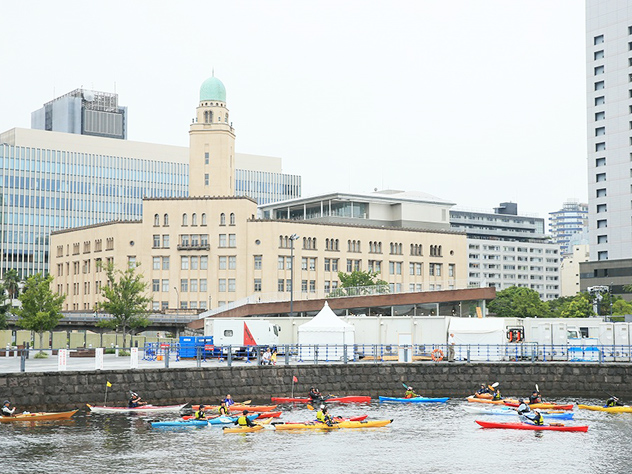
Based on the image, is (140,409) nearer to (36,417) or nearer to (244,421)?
(36,417)

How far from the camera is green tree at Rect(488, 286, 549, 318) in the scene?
13625cm

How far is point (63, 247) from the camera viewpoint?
149500mm

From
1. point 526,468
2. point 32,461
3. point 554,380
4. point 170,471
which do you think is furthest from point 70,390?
point 554,380

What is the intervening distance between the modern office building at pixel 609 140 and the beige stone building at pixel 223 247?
27.5 meters

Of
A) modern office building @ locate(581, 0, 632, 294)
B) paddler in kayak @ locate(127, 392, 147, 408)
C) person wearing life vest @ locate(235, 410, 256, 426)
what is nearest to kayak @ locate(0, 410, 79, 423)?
paddler in kayak @ locate(127, 392, 147, 408)

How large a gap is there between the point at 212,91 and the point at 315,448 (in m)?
108

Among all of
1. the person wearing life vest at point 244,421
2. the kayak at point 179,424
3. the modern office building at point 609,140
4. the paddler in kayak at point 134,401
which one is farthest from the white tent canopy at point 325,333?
the modern office building at point 609,140

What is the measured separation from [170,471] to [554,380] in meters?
32.2

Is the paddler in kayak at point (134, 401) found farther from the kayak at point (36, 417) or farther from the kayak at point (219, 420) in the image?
the kayak at point (219, 420)

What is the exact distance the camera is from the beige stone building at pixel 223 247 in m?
126

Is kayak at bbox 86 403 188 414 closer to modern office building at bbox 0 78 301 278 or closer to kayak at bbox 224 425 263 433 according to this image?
kayak at bbox 224 425 263 433

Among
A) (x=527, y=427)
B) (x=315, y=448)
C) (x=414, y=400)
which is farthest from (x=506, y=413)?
(x=315, y=448)

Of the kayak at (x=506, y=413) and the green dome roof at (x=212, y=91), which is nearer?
the kayak at (x=506, y=413)

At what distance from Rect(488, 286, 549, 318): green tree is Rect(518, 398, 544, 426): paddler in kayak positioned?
84.3m
